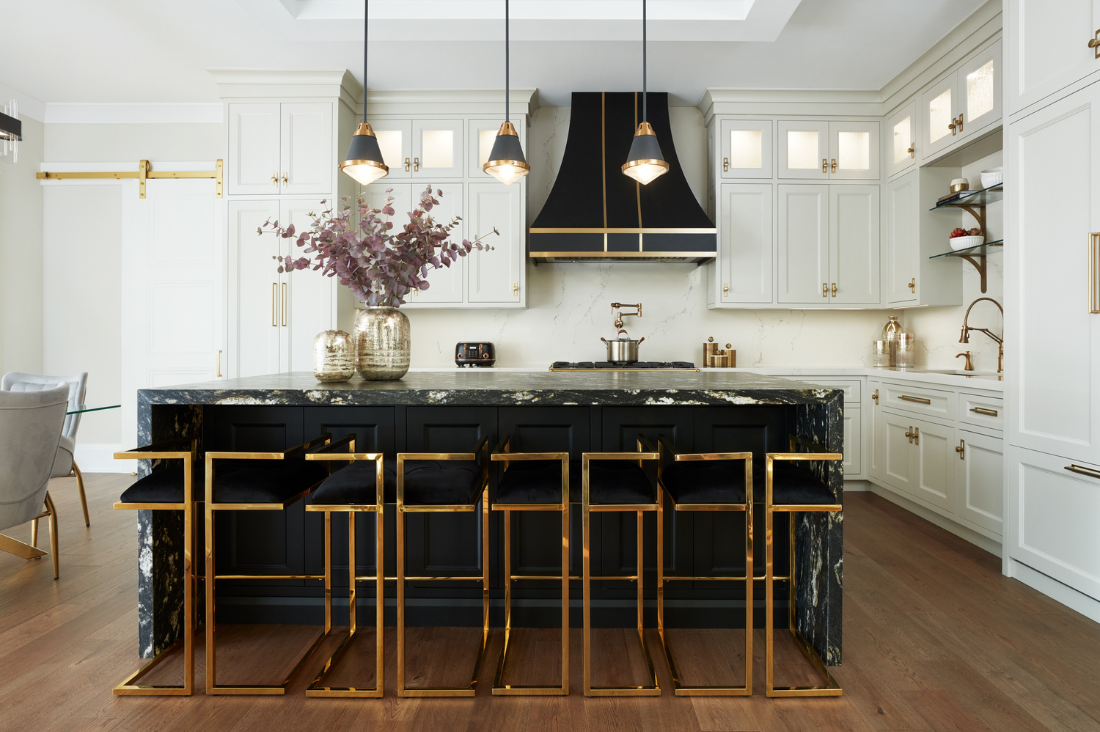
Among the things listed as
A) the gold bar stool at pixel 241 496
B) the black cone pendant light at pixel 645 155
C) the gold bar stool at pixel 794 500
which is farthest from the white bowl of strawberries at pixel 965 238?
the gold bar stool at pixel 241 496

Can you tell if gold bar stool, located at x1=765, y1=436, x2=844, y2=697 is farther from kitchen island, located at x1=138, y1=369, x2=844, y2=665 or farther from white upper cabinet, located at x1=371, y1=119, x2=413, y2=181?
white upper cabinet, located at x1=371, y1=119, x2=413, y2=181

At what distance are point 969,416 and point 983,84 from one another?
6.10 ft

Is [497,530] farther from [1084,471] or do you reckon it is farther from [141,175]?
[141,175]

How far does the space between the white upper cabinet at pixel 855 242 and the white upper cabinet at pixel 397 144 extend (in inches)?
122

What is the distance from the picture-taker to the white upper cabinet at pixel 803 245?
425cm

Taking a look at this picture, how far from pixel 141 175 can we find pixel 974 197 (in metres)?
5.93

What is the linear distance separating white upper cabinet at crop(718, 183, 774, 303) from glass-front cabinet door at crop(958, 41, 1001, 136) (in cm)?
120

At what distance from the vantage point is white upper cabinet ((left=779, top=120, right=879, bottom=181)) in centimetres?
425

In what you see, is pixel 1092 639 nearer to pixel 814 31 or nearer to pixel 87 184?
pixel 814 31

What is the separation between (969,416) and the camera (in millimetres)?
3061

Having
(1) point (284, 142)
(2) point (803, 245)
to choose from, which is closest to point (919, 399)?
(2) point (803, 245)

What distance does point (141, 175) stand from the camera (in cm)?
Answer: 464

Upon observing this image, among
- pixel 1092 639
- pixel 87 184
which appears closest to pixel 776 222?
pixel 1092 639

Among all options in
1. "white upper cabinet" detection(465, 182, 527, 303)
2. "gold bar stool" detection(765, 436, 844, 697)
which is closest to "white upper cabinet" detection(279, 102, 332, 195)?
"white upper cabinet" detection(465, 182, 527, 303)
